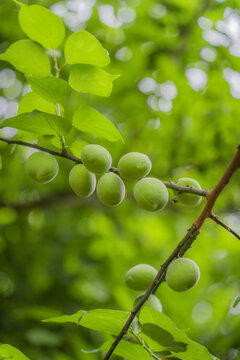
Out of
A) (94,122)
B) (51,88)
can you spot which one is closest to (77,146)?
(94,122)

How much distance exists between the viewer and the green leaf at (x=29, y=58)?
43.6 inches

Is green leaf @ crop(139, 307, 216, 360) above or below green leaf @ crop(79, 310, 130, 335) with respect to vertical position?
above

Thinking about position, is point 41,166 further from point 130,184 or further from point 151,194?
point 130,184

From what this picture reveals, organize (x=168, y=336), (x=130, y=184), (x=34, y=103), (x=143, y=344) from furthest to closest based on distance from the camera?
(x=130, y=184), (x=34, y=103), (x=143, y=344), (x=168, y=336)

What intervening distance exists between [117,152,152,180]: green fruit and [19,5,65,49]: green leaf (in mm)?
433

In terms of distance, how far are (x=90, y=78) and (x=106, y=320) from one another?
0.68 metres

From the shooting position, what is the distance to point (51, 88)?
104 cm

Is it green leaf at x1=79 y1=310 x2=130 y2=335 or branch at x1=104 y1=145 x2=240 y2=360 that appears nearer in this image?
branch at x1=104 y1=145 x2=240 y2=360

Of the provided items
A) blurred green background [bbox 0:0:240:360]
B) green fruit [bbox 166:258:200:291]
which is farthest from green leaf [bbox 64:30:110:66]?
blurred green background [bbox 0:0:240:360]

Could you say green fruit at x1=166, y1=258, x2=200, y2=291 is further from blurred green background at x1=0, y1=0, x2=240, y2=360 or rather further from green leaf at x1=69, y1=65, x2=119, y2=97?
blurred green background at x1=0, y1=0, x2=240, y2=360

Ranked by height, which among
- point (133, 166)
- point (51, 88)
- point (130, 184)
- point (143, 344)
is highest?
point (51, 88)

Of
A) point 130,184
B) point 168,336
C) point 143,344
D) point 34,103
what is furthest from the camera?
point 130,184

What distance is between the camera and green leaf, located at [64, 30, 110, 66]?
110 cm

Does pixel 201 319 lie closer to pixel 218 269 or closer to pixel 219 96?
pixel 218 269
